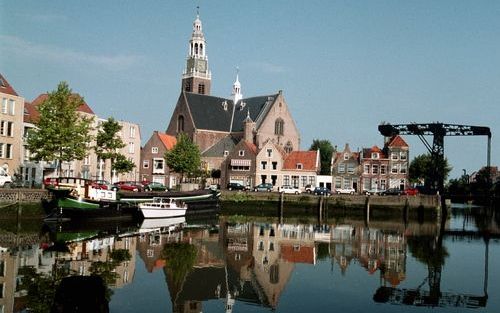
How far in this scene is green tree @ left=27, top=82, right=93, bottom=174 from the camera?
153 feet

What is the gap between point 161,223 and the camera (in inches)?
1789

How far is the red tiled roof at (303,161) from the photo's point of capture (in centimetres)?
7750

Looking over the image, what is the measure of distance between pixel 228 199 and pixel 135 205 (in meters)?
18.1

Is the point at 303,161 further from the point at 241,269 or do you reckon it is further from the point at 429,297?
the point at 429,297

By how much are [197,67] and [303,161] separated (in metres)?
34.1

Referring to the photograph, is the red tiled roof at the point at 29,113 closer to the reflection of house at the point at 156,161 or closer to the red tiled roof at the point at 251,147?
the reflection of house at the point at 156,161

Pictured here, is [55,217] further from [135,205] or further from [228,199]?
[228,199]

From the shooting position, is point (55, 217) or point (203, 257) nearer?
point (203, 257)

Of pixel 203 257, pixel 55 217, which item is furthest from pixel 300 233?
pixel 55 217

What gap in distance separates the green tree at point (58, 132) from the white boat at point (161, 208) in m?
7.23

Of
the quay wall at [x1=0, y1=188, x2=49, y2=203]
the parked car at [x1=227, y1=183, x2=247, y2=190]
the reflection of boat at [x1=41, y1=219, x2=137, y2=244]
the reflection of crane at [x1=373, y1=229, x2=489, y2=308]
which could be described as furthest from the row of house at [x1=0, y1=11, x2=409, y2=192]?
the reflection of crane at [x1=373, y1=229, x2=489, y2=308]

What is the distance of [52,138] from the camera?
153 feet

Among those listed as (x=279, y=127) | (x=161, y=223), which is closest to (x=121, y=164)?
(x=161, y=223)

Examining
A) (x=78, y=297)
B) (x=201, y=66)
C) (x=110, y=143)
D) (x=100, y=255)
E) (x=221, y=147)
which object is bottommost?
(x=100, y=255)
